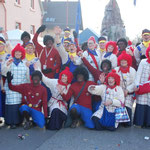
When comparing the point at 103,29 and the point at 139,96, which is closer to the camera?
the point at 139,96

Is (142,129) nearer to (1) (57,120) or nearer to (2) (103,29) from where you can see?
(1) (57,120)

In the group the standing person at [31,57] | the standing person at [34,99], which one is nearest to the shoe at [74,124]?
the standing person at [34,99]

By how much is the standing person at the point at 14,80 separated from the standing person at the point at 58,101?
1.26ft

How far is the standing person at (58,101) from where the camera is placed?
4641mm

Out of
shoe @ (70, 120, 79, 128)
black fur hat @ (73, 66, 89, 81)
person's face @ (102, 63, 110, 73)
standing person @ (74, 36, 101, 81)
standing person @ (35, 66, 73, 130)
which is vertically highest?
standing person @ (74, 36, 101, 81)

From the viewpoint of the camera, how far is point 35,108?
465 centimetres

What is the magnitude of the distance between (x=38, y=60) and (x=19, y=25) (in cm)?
1470

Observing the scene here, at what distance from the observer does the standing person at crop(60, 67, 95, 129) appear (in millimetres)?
4667

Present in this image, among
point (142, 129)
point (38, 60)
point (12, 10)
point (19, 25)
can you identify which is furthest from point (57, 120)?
point (19, 25)

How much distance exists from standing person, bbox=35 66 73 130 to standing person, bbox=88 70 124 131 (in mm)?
568

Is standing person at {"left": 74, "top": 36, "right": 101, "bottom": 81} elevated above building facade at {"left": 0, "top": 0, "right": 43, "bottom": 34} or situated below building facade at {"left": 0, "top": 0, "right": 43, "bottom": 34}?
below

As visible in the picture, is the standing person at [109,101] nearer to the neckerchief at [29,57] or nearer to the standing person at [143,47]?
the standing person at [143,47]

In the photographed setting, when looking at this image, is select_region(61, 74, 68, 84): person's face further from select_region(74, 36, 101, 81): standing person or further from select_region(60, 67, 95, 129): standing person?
select_region(74, 36, 101, 81): standing person

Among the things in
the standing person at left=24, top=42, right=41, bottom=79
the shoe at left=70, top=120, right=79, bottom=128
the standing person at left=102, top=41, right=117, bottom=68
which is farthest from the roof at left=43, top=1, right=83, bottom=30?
the shoe at left=70, top=120, right=79, bottom=128
